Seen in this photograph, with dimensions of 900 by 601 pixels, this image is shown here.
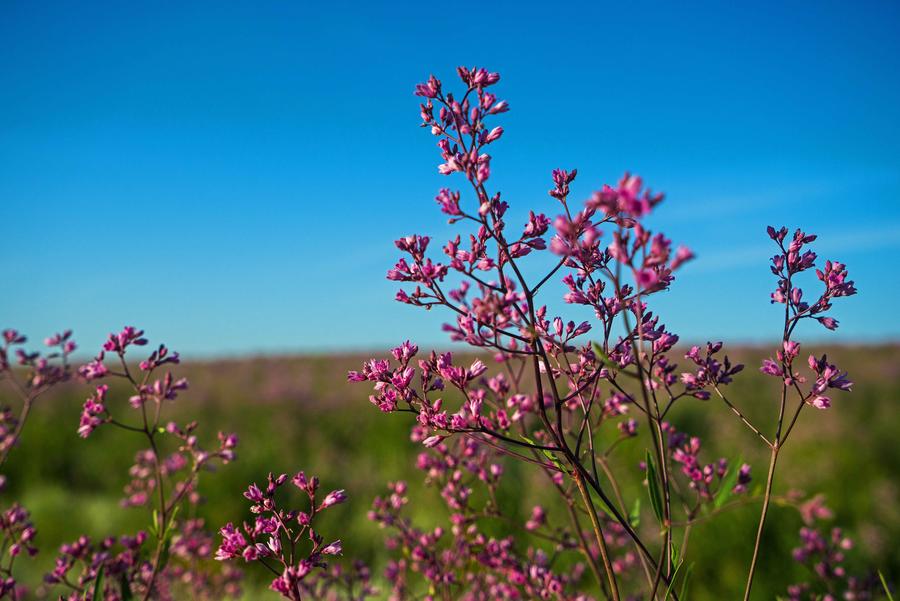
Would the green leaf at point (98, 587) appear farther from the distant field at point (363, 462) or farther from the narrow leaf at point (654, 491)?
the distant field at point (363, 462)

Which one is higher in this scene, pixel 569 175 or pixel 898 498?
pixel 569 175

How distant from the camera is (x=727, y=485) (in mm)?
2588

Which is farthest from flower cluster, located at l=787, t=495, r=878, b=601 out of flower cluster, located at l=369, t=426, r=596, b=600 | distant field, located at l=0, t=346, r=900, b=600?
distant field, located at l=0, t=346, r=900, b=600

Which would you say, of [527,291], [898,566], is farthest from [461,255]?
[898,566]

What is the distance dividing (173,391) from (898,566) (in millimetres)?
7756

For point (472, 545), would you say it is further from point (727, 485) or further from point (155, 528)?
point (155, 528)

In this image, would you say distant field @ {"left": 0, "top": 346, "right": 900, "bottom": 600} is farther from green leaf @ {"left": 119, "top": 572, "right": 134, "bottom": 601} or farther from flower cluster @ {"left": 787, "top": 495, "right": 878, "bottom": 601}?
flower cluster @ {"left": 787, "top": 495, "right": 878, "bottom": 601}

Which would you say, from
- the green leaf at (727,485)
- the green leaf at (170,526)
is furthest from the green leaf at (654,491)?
the green leaf at (170,526)

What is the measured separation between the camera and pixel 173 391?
2.81 meters

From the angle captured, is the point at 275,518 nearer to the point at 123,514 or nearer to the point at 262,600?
the point at 262,600

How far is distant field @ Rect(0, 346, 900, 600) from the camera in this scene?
745 cm

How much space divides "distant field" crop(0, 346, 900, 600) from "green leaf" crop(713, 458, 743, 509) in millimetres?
2506

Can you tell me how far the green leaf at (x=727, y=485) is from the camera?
2555 mm

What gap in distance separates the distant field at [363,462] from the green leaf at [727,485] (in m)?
2.51
